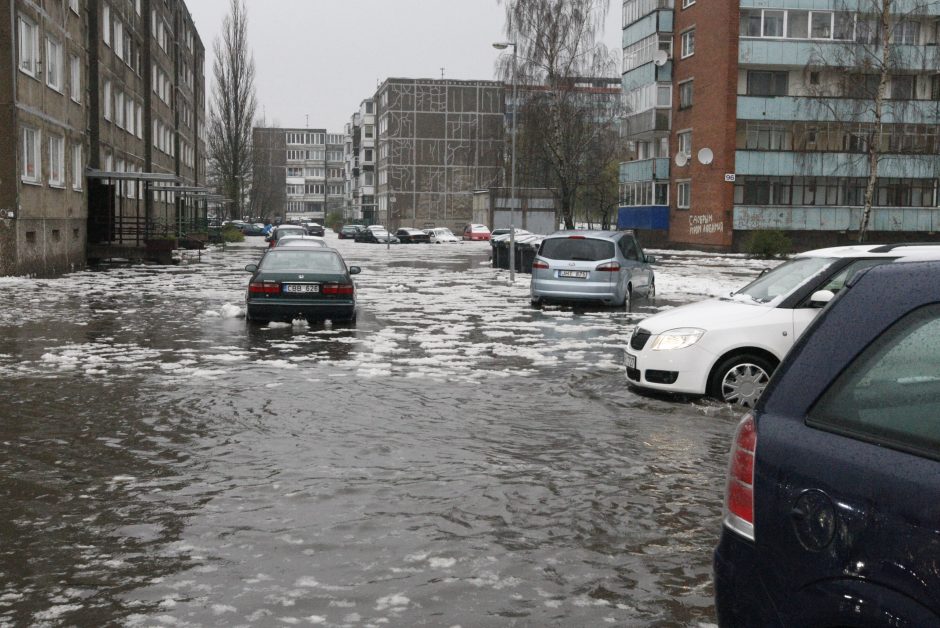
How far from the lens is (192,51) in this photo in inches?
3182

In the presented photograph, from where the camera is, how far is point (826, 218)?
51250 millimetres

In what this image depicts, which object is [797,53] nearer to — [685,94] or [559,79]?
[685,94]

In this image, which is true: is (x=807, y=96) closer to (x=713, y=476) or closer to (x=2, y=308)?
(x=2, y=308)

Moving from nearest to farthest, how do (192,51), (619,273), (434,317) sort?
(434,317) → (619,273) → (192,51)

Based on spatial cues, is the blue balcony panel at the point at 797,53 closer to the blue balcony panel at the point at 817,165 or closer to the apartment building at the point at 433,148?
the blue balcony panel at the point at 817,165

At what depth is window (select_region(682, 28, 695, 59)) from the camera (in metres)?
56.4

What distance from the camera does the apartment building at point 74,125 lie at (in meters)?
27.1

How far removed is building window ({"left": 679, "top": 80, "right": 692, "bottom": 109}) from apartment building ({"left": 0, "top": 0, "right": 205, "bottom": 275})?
28.4 metres

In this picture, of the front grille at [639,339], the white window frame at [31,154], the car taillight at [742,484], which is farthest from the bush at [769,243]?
the car taillight at [742,484]

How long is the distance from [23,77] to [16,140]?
77.6 inches

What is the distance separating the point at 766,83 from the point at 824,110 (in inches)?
145

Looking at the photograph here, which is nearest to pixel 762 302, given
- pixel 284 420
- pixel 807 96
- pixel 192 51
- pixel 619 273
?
pixel 284 420

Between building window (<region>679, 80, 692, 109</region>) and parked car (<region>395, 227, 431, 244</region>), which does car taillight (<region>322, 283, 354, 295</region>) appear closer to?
building window (<region>679, 80, 692, 109</region>)

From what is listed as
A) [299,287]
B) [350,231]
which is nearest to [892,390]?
[299,287]
